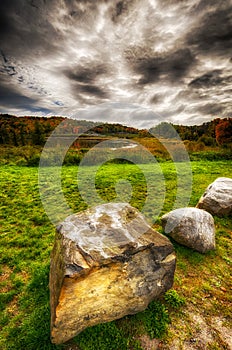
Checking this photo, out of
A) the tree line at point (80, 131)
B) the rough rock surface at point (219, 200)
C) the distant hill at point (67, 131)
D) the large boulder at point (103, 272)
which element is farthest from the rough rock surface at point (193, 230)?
the distant hill at point (67, 131)

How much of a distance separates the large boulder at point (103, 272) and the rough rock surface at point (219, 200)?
14.0ft

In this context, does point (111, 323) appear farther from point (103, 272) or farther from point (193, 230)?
point (193, 230)

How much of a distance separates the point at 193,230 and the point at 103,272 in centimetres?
318

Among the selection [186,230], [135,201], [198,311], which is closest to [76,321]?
[198,311]

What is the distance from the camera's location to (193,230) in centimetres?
539

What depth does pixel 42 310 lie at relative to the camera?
3676 mm


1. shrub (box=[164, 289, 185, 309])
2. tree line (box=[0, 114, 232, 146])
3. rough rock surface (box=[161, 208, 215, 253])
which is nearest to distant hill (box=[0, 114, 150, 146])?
tree line (box=[0, 114, 232, 146])

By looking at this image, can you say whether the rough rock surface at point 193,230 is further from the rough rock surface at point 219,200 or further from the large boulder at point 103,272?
the rough rock surface at point 219,200

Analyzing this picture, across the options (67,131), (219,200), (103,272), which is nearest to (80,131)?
(67,131)

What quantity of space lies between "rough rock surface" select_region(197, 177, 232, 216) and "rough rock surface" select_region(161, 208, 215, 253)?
1.94 meters

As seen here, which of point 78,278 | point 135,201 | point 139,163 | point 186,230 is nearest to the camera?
point 78,278

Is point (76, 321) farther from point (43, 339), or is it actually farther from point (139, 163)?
point (139, 163)

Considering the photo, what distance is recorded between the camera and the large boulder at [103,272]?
304cm

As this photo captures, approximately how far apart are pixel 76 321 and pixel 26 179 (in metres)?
11.2
